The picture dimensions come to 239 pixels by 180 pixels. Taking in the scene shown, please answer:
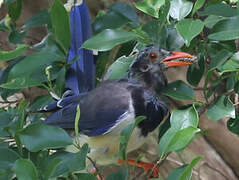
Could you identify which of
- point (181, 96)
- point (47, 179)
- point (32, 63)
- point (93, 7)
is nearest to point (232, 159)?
point (93, 7)

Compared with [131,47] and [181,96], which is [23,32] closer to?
[131,47]

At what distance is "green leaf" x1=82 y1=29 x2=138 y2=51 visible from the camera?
51.6 inches

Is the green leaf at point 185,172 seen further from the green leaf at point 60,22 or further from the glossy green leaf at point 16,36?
the glossy green leaf at point 16,36

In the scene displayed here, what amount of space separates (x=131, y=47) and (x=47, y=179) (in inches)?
26.0

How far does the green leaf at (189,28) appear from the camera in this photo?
47.5 inches

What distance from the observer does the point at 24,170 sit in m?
1.05

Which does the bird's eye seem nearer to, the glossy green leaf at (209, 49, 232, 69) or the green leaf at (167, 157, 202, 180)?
the glossy green leaf at (209, 49, 232, 69)

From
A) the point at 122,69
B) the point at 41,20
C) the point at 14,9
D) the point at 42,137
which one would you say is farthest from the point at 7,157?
the point at 14,9

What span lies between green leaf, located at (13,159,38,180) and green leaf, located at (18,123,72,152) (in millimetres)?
49

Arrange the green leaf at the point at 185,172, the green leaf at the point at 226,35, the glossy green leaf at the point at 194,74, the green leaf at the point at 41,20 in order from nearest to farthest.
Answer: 1. the green leaf at the point at 185,172
2. the green leaf at the point at 226,35
3. the glossy green leaf at the point at 194,74
4. the green leaf at the point at 41,20

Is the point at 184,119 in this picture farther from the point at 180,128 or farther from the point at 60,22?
the point at 60,22

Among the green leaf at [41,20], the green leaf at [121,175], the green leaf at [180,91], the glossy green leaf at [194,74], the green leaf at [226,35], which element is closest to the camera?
the green leaf at [121,175]

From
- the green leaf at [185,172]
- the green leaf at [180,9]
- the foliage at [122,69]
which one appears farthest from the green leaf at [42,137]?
the green leaf at [180,9]

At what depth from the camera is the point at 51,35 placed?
1600mm
